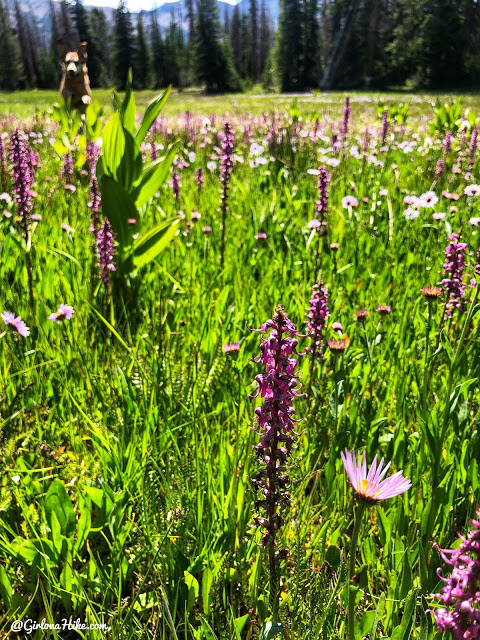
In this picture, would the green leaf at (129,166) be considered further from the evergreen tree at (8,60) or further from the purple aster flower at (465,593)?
the evergreen tree at (8,60)

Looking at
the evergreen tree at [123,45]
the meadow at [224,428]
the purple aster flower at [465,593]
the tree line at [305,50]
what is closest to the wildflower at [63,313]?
the meadow at [224,428]

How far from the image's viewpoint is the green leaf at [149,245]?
300 cm

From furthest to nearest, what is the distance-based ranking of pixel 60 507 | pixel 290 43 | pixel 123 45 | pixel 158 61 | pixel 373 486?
pixel 158 61 < pixel 123 45 < pixel 290 43 < pixel 60 507 < pixel 373 486

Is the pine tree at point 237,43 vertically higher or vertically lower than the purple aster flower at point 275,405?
higher

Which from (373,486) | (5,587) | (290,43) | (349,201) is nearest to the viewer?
(373,486)

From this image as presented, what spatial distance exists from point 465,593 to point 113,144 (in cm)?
293

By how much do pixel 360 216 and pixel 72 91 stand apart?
20.6 ft

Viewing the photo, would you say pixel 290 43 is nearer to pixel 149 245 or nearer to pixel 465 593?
pixel 149 245

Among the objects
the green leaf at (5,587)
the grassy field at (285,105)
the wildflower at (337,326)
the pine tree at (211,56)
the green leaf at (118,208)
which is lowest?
the green leaf at (5,587)

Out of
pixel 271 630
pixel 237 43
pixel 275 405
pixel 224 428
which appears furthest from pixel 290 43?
pixel 271 630

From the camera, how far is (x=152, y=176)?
10.3ft

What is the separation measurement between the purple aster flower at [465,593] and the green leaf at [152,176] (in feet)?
9.13

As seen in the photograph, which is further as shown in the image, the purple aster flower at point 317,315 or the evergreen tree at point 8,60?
the evergreen tree at point 8,60

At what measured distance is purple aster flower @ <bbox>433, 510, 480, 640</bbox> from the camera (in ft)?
2.30
